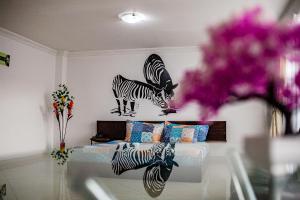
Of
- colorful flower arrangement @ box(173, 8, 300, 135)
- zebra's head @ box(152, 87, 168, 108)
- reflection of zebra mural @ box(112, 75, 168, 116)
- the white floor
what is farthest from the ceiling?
colorful flower arrangement @ box(173, 8, 300, 135)

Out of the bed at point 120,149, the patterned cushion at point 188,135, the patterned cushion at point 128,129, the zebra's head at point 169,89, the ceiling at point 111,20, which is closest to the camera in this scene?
the bed at point 120,149

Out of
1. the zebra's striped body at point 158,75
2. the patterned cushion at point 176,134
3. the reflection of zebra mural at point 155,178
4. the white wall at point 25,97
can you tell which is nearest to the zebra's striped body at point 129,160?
the reflection of zebra mural at point 155,178

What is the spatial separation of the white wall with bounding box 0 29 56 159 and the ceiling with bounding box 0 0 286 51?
15.1 inches

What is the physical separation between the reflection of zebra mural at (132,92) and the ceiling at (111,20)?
0.89m

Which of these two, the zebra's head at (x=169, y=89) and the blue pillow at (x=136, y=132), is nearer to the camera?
the blue pillow at (x=136, y=132)

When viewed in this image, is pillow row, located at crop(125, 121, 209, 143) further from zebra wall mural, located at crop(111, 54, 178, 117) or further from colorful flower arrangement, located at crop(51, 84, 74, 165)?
colorful flower arrangement, located at crop(51, 84, 74, 165)

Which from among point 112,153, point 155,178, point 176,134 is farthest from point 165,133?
point 155,178

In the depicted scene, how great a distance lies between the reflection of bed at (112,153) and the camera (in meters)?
1.87

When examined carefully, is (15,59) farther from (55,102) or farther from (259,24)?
(259,24)

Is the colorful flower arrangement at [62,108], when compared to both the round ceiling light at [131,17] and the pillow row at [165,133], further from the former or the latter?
the round ceiling light at [131,17]

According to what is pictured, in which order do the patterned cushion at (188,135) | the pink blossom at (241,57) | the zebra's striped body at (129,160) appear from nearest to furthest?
the pink blossom at (241,57) → the zebra's striped body at (129,160) → the patterned cushion at (188,135)

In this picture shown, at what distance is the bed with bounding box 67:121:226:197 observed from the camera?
197cm

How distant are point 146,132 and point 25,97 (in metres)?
2.80

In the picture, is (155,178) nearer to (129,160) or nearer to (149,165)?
(149,165)
